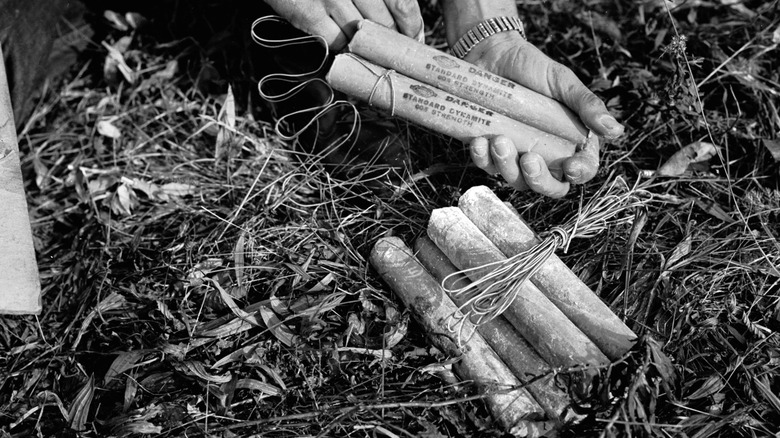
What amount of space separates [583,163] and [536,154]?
17cm

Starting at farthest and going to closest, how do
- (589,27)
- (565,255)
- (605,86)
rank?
(589,27) < (605,86) < (565,255)

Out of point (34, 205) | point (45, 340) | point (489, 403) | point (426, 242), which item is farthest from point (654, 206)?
point (34, 205)

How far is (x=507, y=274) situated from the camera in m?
2.33

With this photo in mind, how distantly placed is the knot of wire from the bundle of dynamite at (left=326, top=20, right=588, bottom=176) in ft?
0.73

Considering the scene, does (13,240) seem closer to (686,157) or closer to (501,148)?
(501,148)

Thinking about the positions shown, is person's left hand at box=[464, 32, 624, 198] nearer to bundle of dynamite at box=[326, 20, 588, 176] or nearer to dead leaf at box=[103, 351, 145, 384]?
bundle of dynamite at box=[326, 20, 588, 176]

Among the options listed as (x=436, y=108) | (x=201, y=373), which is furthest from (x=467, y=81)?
(x=201, y=373)

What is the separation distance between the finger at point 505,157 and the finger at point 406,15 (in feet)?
2.11

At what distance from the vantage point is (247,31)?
3.64m

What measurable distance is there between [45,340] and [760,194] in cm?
280

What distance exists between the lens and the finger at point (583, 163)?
252 centimetres

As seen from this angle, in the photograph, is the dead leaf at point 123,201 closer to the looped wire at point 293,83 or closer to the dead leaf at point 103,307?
the dead leaf at point 103,307

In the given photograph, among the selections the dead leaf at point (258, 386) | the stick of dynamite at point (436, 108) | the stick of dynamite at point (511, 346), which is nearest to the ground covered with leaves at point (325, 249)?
the dead leaf at point (258, 386)

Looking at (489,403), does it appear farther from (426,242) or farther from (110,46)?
(110,46)
